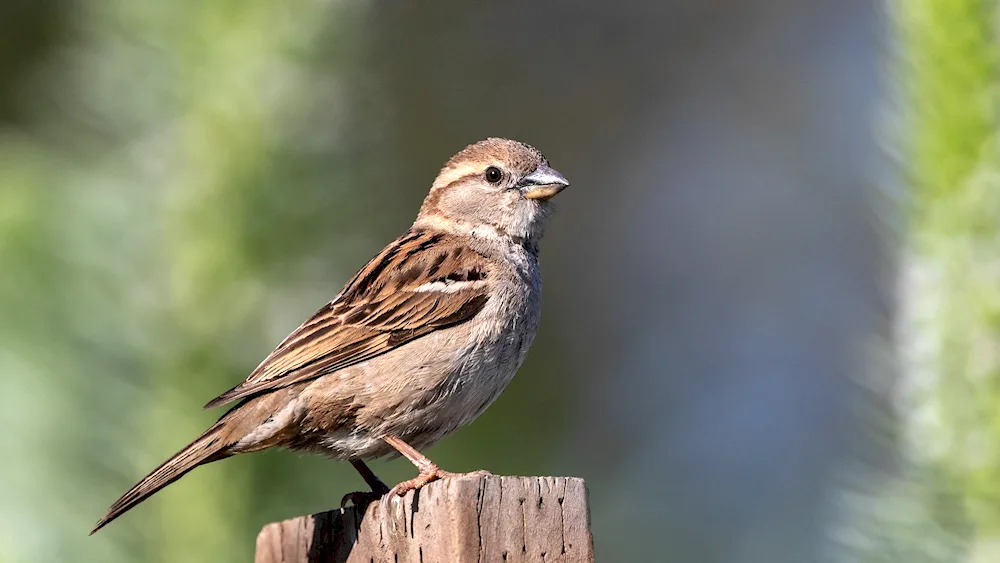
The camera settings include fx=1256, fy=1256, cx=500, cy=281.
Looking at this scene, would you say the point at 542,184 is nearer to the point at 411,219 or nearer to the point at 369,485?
the point at 369,485

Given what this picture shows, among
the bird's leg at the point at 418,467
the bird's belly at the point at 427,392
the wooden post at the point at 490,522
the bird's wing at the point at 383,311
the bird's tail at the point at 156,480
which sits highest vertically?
the bird's wing at the point at 383,311

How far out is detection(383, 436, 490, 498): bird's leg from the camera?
2.84m

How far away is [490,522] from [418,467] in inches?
48.6

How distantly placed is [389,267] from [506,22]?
3907mm

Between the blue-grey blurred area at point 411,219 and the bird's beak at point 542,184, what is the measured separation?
54 cm

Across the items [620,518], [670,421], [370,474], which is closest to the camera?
[370,474]

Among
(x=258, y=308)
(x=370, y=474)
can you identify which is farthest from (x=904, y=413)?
(x=370, y=474)

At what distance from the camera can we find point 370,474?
3949 millimetres

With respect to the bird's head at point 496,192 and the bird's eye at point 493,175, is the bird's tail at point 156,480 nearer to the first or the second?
the bird's head at point 496,192

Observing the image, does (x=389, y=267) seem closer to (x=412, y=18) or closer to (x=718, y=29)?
(x=412, y=18)

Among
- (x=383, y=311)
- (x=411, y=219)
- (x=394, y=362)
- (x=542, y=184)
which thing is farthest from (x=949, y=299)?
(x=411, y=219)

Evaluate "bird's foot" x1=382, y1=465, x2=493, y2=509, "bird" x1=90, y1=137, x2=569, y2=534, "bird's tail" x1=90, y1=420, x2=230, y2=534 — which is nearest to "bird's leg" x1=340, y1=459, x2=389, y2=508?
"bird" x1=90, y1=137, x2=569, y2=534

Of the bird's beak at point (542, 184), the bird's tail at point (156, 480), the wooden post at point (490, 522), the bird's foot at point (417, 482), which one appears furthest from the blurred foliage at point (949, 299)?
the bird's beak at point (542, 184)

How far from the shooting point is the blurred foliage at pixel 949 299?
1.93 meters
